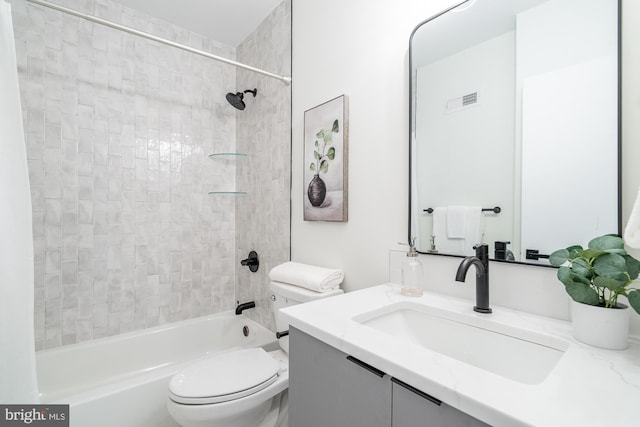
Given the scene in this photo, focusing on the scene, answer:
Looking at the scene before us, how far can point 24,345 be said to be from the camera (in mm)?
925

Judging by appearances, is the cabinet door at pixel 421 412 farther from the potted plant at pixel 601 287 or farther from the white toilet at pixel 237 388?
the white toilet at pixel 237 388

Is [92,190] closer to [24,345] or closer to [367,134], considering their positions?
[24,345]

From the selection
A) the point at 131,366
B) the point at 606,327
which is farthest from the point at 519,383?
the point at 131,366

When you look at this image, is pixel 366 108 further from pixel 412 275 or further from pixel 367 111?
pixel 412 275

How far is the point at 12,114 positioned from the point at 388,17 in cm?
139

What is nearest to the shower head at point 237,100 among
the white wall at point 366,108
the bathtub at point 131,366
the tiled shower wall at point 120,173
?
the tiled shower wall at point 120,173

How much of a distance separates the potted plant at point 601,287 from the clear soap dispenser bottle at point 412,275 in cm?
41

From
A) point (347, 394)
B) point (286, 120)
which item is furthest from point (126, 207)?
point (347, 394)

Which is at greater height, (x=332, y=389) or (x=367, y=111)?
(x=367, y=111)

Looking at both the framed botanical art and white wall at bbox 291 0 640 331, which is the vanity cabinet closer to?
white wall at bbox 291 0 640 331

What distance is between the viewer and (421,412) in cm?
51

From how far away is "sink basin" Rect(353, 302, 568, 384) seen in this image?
67cm

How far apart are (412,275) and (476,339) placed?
0.92 feet

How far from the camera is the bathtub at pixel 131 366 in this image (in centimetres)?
125
